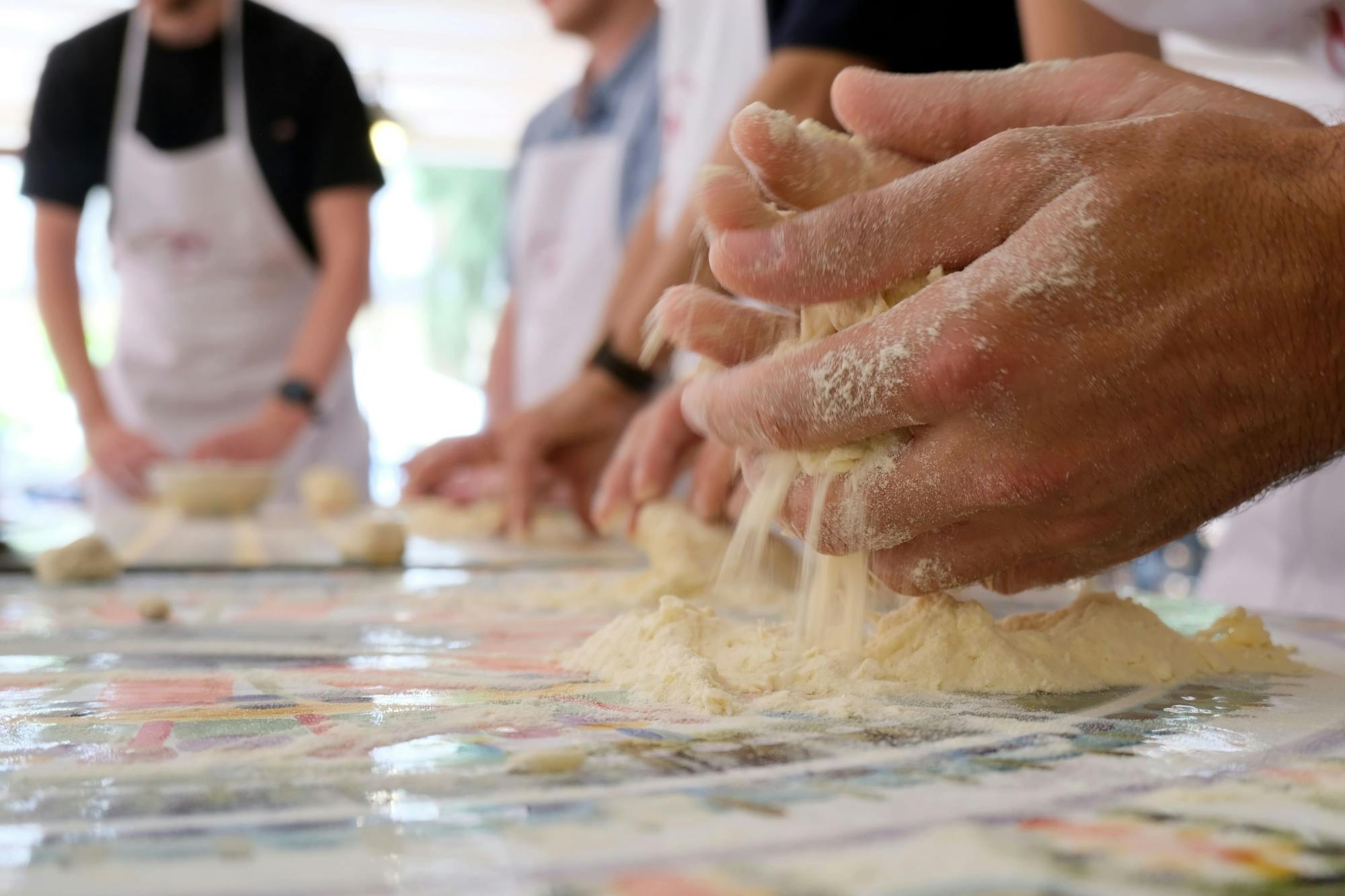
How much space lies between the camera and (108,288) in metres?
8.66

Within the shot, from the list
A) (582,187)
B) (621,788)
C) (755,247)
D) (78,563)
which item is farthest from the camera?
(582,187)

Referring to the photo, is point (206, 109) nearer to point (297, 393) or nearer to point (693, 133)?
point (297, 393)

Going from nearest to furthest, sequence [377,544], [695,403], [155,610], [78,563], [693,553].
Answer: [695,403] < [155,610] < [693,553] < [78,563] < [377,544]

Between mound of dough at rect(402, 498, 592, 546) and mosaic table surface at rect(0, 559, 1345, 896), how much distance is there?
53.1 inches

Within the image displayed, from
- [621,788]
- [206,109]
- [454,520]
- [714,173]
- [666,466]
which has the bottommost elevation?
[621,788]

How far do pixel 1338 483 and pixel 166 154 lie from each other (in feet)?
10.7

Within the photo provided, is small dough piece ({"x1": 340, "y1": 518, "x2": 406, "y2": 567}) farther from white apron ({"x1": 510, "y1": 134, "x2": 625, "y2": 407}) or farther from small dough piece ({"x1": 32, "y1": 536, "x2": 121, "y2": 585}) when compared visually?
white apron ({"x1": 510, "y1": 134, "x2": 625, "y2": 407})

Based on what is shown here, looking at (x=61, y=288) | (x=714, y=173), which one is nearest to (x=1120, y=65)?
(x=714, y=173)

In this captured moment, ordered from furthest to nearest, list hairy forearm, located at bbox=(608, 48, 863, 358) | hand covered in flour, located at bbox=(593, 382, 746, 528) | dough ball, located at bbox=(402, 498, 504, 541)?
dough ball, located at bbox=(402, 498, 504, 541) < hairy forearm, located at bbox=(608, 48, 863, 358) < hand covered in flour, located at bbox=(593, 382, 746, 528)

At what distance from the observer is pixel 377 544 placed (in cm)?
176

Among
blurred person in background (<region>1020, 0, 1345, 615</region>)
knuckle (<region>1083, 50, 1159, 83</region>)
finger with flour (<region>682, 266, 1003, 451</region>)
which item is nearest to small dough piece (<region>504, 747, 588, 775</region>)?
finger with flour (<region>682, 266, 1003, 451</region>)

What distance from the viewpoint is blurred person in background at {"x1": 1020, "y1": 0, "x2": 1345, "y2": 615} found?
4.79ft

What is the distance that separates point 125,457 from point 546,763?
282cm

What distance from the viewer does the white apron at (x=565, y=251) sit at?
3479 millimetres
